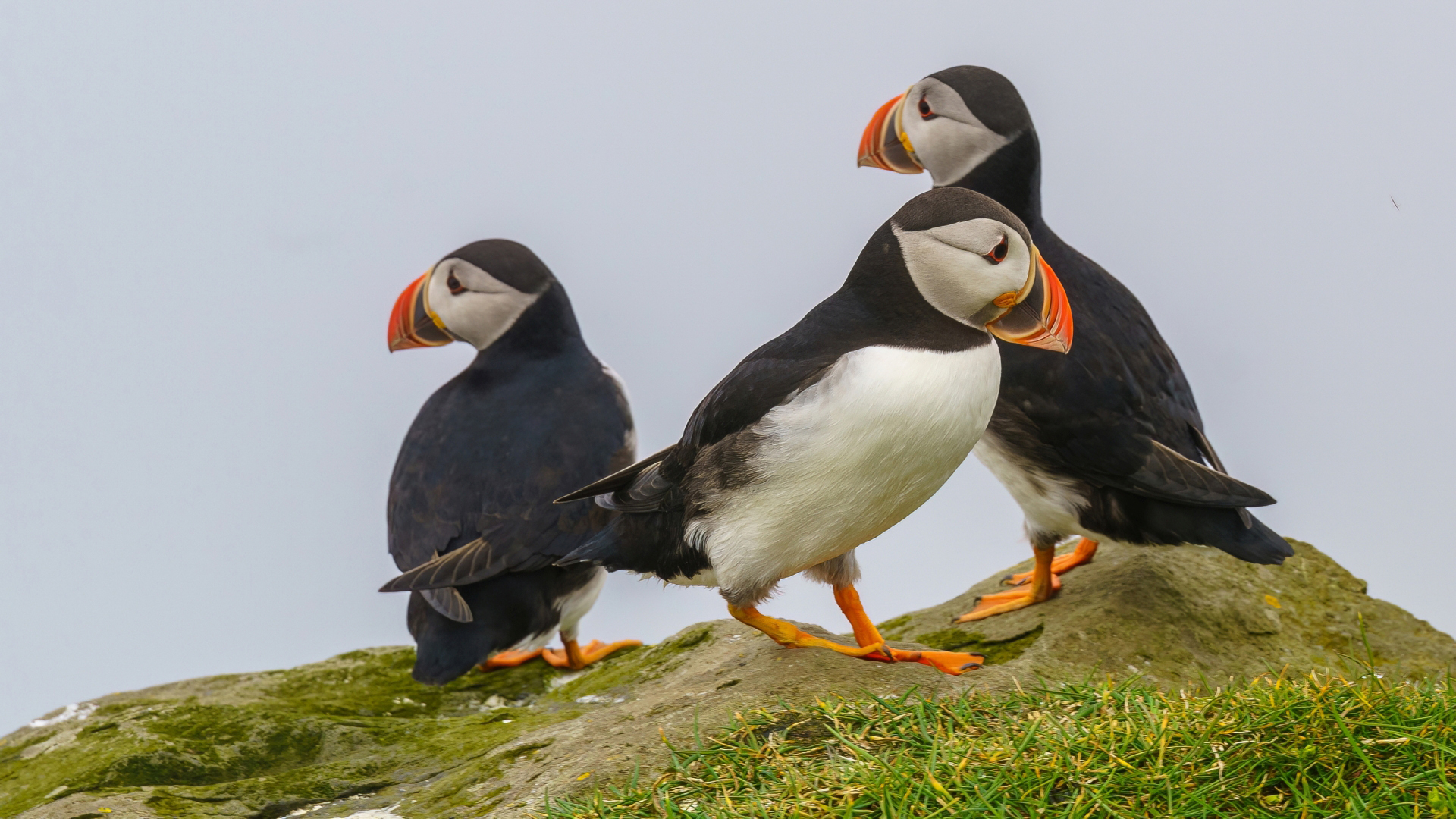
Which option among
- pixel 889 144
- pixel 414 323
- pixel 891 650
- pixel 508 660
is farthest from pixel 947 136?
pixel 508 660

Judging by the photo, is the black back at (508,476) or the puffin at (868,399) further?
the black back at (508,476)

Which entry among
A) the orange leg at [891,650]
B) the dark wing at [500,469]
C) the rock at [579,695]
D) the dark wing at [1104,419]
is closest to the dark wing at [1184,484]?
the dark wing at [1104,419]

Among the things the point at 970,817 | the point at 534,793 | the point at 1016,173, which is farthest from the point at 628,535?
the point at 1016,173

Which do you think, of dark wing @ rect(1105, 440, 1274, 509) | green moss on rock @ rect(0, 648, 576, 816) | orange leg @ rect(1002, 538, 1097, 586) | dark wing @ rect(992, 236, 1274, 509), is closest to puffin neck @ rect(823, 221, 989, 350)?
dark wing @ rect(992, 236, 1274, 509)

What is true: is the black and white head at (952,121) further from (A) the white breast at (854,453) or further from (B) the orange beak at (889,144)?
(A) the white breast at (854,453)

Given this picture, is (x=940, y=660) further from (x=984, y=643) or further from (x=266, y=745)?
(x=266, y=745)

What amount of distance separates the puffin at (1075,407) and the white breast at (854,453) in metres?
0.85

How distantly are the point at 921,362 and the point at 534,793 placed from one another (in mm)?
1442

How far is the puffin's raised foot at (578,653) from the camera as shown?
5.49 metres

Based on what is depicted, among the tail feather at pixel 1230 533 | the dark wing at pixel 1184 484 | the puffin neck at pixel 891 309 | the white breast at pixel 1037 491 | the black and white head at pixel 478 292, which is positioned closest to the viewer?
the puffin neck at pixel 891 309

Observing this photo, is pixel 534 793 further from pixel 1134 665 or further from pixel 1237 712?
pixel 1134 665

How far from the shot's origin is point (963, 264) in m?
3.41

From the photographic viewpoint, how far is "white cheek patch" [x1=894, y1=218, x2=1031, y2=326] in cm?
339

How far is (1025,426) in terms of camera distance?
14.2 feet
